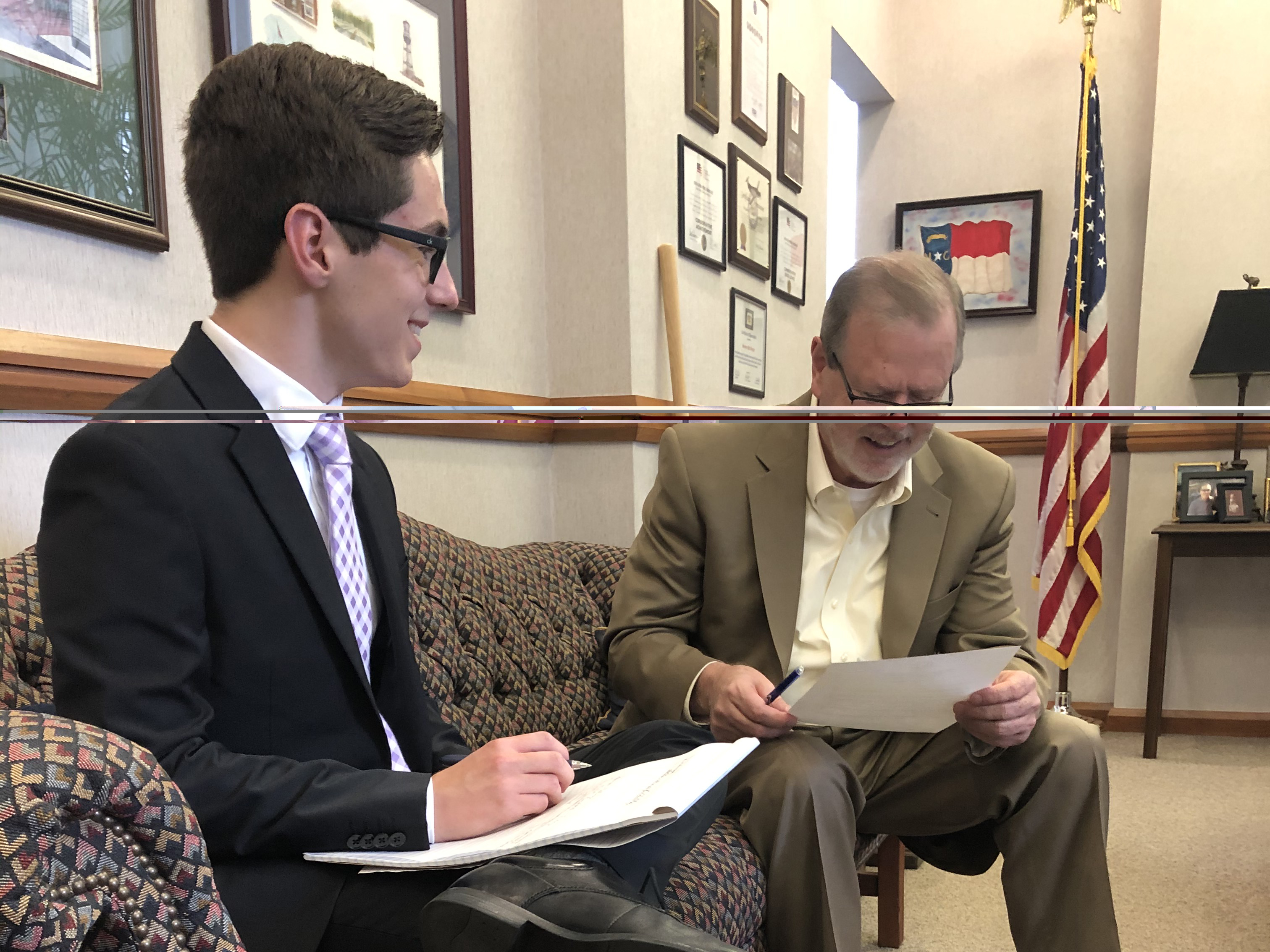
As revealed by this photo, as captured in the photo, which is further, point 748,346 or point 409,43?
point 748,346

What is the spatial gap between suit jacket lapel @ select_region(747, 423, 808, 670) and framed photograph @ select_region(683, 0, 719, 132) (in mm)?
1392

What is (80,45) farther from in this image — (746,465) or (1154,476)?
(1154,476)

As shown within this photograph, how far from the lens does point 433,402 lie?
1841 millimetres

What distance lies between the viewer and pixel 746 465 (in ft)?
4.71

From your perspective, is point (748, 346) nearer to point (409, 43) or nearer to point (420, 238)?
point (409, 43)

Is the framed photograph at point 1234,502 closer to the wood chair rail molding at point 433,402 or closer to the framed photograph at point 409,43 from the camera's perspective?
the wood chair rail molding at point 433,402

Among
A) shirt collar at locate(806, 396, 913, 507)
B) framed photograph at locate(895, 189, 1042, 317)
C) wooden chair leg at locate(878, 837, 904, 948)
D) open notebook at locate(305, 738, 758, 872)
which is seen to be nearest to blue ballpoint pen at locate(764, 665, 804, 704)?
open notebook at locate(305, 738, 758, 872)

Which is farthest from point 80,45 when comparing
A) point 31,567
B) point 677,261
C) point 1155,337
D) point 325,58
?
point 1155,337

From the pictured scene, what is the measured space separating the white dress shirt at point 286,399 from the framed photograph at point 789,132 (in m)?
2.56

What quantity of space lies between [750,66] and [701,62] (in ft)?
1.25

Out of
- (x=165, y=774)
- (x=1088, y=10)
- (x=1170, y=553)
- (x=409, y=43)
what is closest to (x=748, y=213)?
(x=409, y=43)

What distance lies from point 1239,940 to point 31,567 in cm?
219

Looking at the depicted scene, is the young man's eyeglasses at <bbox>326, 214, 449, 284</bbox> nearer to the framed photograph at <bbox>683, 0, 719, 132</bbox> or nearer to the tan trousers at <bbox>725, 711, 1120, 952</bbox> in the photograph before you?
the tan trousers at <bbox>725, 711, 1120, 952</bbox>

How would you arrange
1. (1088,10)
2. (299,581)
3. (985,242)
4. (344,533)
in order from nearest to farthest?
1. (299,581)
2. (344,533)
3. (1088,10)
4. (985,242)
